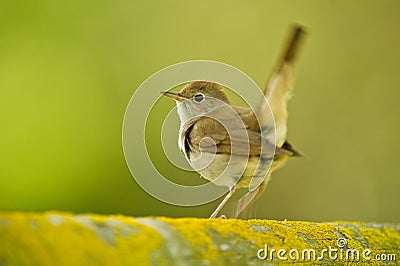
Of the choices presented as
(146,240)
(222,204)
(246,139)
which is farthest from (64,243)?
(246,139)

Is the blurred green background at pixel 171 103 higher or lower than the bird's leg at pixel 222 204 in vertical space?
higher

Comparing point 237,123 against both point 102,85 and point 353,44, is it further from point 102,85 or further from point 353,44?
point 353,44

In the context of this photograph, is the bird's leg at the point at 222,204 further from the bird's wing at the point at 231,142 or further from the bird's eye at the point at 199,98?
the bird's eye at the point at 199,98

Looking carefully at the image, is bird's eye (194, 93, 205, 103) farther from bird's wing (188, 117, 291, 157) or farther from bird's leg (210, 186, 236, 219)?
bird's leg (210, 186, 236, 219)

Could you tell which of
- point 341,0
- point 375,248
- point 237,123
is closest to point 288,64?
point 237,123

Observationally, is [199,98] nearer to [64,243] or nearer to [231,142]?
[231,142]

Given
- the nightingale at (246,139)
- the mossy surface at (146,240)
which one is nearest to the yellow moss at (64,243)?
the mossy surface at (146,240)
